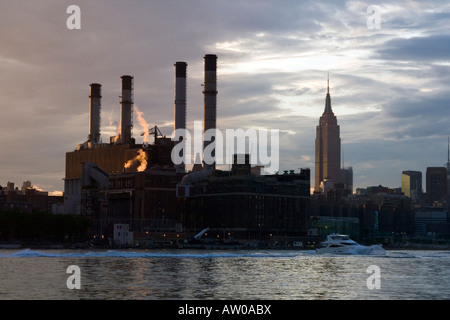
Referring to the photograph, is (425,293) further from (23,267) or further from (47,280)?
(23,267)

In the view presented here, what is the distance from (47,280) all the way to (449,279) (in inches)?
2488

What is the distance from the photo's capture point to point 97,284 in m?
106

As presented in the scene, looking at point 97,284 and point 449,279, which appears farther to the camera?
point 449,279
